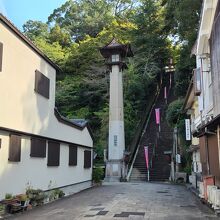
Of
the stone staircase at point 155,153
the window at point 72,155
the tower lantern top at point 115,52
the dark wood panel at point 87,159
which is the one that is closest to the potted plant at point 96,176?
the dark wood panel at point 87,159

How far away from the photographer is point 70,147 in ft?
57.7

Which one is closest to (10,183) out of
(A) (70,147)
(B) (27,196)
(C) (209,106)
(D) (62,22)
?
(B) (27,196)

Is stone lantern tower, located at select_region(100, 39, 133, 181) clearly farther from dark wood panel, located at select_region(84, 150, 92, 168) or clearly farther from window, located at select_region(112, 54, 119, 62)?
dark wood panel, located at select_region(84, 150, 92, 168)

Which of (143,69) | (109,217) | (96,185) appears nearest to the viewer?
(109,217)

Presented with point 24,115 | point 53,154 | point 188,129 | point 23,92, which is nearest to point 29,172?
point 24,115

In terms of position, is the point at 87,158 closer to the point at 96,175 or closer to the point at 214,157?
the point at 96,175

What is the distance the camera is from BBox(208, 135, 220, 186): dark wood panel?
11363mm

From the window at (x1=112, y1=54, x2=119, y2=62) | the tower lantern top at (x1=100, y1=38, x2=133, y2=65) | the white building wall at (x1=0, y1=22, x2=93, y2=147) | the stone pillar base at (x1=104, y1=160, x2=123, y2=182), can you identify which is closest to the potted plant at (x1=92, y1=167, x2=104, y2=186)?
the stone pillar base at (x1=104, y1=160, x2=123, y2=182)

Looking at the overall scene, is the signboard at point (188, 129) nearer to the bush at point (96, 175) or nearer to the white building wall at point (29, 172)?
the bush at point (96, 175)

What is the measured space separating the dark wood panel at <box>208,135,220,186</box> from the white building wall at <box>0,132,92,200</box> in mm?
7290

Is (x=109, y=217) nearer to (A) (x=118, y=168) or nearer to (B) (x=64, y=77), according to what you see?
(A) (x=118, y=168)

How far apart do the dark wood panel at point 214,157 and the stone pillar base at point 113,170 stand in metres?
14.4

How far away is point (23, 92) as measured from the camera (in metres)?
12.0

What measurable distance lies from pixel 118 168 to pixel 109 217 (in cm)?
1731
